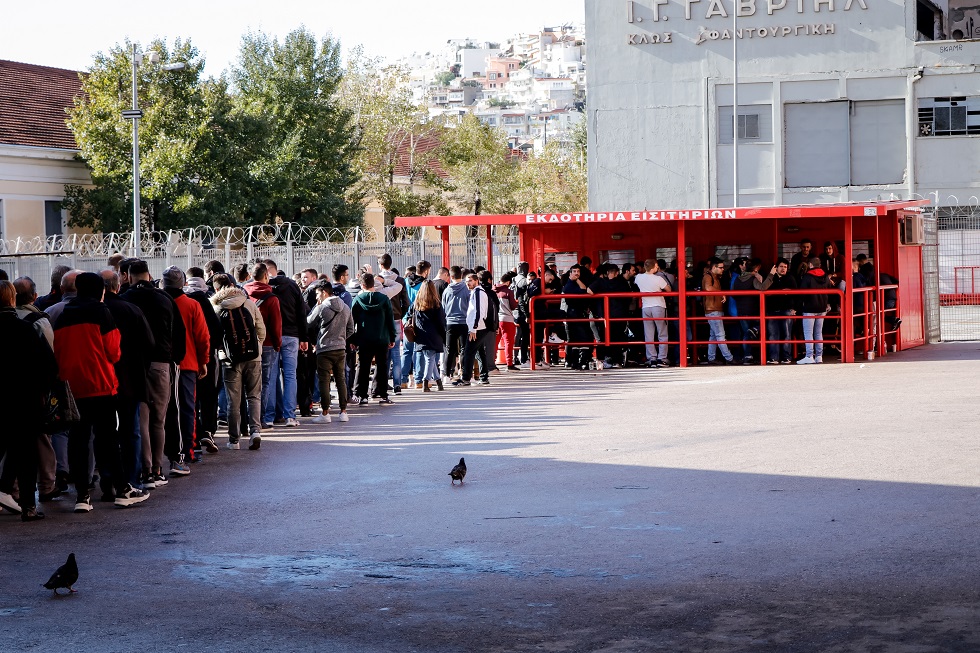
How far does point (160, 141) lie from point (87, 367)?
34287 mm

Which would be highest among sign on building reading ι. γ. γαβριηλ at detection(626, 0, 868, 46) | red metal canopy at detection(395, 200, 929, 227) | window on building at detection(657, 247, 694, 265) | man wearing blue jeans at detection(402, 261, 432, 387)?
sign on building reading ι. γ. γαβριηλ at detection(626, 0, 868, 46)

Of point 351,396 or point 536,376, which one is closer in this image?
point 351,396

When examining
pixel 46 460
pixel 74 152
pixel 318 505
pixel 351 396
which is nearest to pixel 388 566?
pixel 318 505

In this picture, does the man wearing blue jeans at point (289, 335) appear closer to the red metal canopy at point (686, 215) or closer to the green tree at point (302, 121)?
the red metal canopy at point (686, 215)

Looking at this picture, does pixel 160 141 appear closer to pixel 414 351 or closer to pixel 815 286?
pixel 414 351

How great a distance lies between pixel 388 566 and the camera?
308 inches

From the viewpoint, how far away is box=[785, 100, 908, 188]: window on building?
40.6 meters

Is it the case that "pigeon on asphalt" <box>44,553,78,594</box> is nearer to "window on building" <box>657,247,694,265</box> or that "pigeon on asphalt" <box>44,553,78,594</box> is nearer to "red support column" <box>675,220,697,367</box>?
"red support column" <box>675,220,697,367</box>

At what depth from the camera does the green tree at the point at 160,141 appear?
42812mm

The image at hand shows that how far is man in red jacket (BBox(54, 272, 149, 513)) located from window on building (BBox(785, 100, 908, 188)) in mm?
34029

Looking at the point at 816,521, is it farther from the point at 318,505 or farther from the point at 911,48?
the point at 911,48

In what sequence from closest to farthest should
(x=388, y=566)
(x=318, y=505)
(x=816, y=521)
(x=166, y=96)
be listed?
(x=388, y=566) < (x=816, y=521) < (x=318, y=505) < (x=166, y=96)

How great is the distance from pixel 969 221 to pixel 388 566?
36.5m

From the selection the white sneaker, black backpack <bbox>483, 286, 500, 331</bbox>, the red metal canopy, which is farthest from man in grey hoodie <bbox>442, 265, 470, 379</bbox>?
the white sneaker
